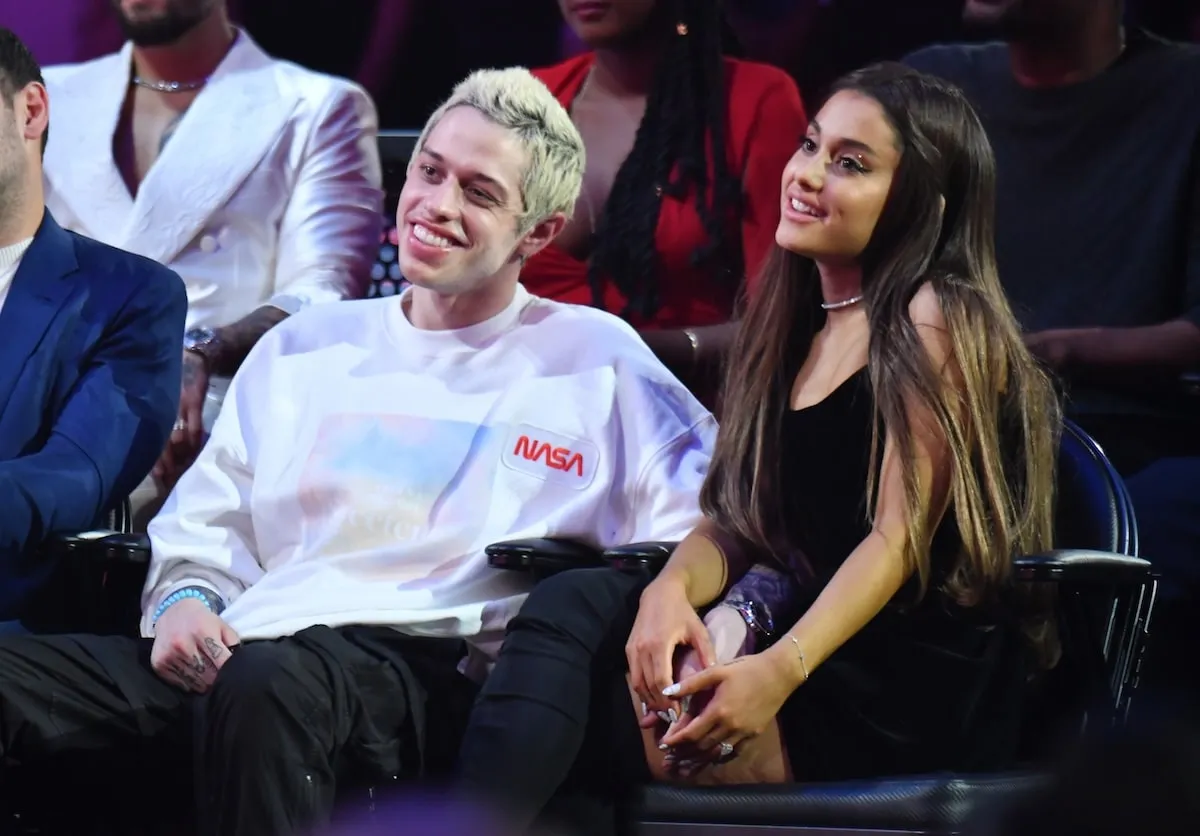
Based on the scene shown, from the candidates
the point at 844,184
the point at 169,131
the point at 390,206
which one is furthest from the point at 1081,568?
the point at 169,131

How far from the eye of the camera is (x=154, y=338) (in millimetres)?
2467

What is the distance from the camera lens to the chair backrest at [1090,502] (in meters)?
2.01

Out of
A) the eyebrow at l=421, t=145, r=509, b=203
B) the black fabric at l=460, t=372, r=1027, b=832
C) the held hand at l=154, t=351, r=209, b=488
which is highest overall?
the eyebrow at l=421, t=145, r=509, b=203

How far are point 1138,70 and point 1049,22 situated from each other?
0.55 ft

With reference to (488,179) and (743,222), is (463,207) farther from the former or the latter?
(743,222)

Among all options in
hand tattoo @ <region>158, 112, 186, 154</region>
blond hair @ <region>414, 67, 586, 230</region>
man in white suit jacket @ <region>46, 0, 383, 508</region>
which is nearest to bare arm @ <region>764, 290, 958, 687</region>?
blond hair @ <region>414, 67, 586, 230</region>

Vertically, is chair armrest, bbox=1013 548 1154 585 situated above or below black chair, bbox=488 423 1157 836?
above

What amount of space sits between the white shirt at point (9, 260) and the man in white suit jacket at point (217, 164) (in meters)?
0.45

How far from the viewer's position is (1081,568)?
177cm

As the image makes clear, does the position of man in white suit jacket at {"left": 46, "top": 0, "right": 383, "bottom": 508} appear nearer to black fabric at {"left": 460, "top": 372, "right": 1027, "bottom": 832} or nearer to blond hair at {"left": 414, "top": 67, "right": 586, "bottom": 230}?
blond hair at {"left": 414, "top": 67, "right": 586, "bottom": 230}

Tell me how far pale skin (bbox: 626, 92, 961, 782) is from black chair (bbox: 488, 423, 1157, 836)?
0.05m

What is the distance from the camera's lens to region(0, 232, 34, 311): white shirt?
8.13ft

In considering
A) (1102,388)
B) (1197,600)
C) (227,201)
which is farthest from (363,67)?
(1197,600)

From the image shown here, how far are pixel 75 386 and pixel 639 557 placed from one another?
2.98ft
